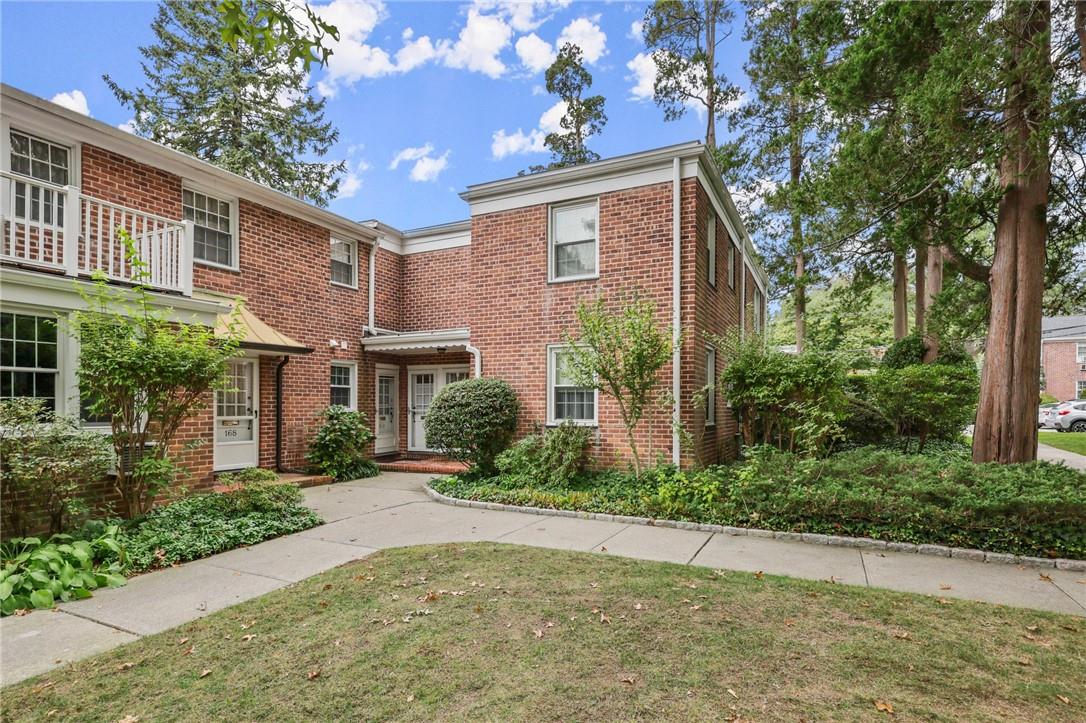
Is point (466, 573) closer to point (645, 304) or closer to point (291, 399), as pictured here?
point (645, 304)

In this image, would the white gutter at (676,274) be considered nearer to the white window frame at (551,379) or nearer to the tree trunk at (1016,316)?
the white window frame at (551,379)

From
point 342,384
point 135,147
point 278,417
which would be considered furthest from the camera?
point 342,384

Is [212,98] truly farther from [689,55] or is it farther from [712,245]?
[712,245]

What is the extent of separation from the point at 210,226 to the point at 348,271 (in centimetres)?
320

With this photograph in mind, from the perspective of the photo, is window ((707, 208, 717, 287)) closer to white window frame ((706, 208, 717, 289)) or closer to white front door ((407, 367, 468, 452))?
white window frame ((706, 208, 717, 289))

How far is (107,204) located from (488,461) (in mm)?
6530

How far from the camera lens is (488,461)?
32.5 ft

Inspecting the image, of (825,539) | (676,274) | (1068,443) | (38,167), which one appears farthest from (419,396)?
(1068,443)

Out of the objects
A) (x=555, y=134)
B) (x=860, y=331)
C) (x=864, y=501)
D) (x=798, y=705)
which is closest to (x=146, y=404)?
(x=798, y=705)

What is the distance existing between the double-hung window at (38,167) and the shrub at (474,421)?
6.06 m

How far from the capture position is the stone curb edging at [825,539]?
5.38m

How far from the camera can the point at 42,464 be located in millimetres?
5285

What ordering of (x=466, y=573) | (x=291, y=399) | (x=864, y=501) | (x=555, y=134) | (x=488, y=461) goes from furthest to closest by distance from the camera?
1. (x=555, y=134)
2. (x=291, y=399)
3. (x=488, y=461)
4. (x=864, y=501)
5. (x=466, y=573)

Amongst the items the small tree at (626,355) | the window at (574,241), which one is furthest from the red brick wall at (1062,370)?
the small tree at (626,355)
